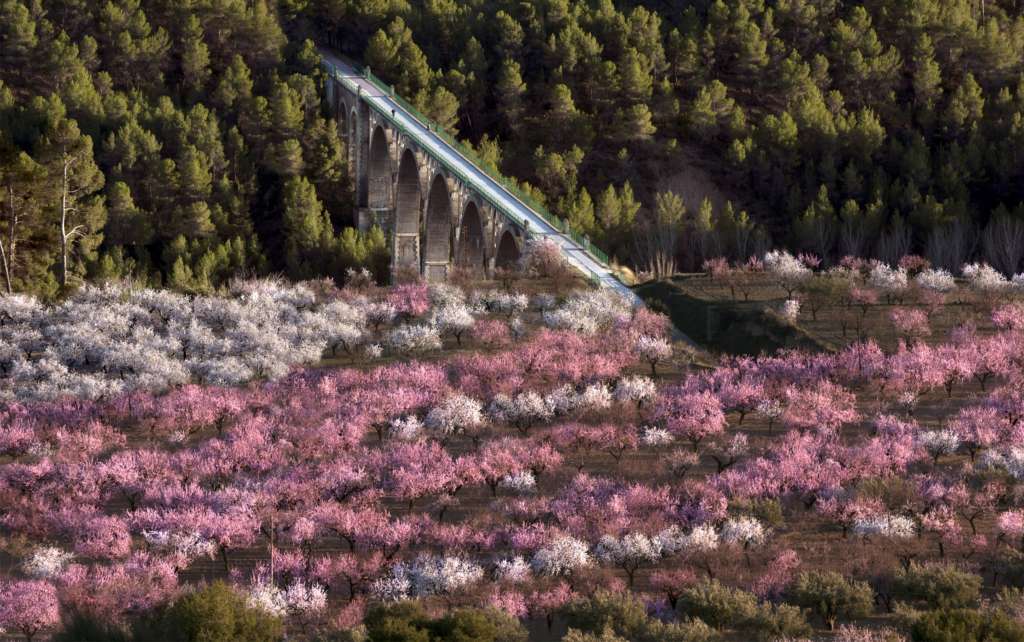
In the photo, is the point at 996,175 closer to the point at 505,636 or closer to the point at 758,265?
the point at 758,265

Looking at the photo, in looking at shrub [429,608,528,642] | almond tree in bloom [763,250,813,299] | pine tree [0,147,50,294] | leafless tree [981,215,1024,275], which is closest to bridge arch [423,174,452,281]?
pine tree [0,147,50,294]

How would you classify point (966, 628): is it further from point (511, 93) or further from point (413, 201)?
point (511, 93)

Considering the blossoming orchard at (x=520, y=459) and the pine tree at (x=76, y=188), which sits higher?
the pine tree at (x=76, y=188)

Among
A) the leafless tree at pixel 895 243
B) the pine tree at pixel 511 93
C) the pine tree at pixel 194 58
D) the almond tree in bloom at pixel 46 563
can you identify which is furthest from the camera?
the pine tree at pixel 194 58

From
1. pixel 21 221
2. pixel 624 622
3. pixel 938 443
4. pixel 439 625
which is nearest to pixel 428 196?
pixel 21 221

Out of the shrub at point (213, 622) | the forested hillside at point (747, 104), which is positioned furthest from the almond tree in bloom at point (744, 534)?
the forested hillside at point (747, 104)

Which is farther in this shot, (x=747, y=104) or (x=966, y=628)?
(x=747, y=104)

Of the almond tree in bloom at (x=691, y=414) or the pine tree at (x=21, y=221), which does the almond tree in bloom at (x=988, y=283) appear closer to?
the almond tree in bloom at (x=691, y=414)
